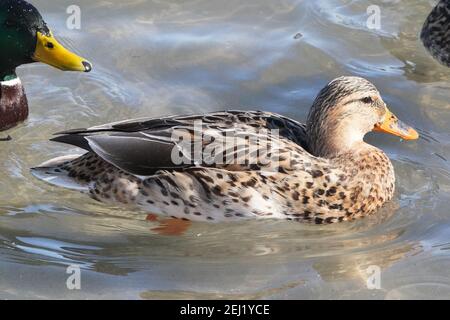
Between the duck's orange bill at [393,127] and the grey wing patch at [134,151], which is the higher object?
the duck's orange bill at [393,127]

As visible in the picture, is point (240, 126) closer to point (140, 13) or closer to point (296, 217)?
point (296, 217)

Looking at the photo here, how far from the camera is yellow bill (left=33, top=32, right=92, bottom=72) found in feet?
25.1

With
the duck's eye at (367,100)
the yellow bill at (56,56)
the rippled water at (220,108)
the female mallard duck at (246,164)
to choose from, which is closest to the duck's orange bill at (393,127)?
the female mallard duck at (246,164)

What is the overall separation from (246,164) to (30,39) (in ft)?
8.25

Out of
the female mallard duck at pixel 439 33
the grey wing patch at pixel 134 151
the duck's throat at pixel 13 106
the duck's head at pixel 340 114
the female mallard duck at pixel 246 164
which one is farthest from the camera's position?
the female mallard duck at pixel 439 33

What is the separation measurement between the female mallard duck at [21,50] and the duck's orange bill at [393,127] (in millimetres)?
2367

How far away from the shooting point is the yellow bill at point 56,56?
7.66 meters

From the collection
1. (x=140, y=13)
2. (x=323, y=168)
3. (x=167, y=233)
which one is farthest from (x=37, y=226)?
(x=140, y=13)

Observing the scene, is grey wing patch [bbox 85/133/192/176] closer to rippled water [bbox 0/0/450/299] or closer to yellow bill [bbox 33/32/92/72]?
rippled water [bbox 0/0/450/299]

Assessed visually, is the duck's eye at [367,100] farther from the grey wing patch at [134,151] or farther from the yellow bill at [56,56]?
the yellow bill at [56,56]

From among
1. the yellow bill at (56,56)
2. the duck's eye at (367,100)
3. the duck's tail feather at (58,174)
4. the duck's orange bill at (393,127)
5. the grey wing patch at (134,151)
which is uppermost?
the yellow bill at (56,56)

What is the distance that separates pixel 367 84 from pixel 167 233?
1700 mm

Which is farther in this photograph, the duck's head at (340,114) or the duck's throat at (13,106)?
the duck's throat at (13,106)

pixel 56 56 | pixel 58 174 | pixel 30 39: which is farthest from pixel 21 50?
pixel 58 174
